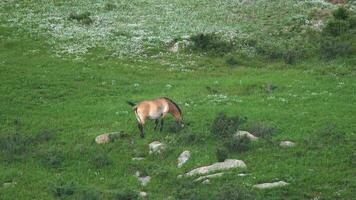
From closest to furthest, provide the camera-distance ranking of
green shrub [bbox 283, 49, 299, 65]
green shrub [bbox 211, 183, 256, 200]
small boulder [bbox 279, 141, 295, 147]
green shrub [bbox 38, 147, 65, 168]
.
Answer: green shrub [bbox 211, 183, 256, 200] < green shrub [bbox 38, 147, 65, 168] < small boulder [bbox 279, 141, 295, 147] < green shrub [bbox 283, 49, 299, 65]

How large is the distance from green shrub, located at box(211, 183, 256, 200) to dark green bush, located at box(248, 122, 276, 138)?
18.3 ft

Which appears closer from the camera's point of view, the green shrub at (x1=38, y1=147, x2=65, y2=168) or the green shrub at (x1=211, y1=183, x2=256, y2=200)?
the green shrub at (x1=211, y1=183, x2=256, y2=200)

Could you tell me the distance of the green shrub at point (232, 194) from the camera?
17.2 metres

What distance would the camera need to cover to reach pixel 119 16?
50062 millimetres

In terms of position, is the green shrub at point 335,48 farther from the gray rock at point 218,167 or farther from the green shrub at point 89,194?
the green shrub at point 89,194

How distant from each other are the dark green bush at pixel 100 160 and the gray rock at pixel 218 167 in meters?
3.34

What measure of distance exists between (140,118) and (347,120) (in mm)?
8817

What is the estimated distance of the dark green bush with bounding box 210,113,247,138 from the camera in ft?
76.2

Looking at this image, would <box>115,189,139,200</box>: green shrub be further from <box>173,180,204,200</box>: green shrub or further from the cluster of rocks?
<box>173,180,204,200</box>: green shrub

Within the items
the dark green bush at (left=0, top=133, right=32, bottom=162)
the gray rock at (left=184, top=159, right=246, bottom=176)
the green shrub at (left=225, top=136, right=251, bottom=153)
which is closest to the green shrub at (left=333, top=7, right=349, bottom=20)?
the green shrub at (left=225, top=136, right=251, bottom=153)

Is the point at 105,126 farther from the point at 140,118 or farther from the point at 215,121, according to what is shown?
the point at 215,121

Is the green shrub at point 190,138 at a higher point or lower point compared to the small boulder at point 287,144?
lower

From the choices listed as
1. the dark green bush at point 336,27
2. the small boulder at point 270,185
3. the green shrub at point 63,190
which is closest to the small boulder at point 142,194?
the green shrub at point 63,190

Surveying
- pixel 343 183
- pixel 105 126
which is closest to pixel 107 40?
pixel 105 126
